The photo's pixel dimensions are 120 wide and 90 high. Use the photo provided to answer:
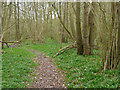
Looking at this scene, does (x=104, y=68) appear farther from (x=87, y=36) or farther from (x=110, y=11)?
(x=87, y=36)

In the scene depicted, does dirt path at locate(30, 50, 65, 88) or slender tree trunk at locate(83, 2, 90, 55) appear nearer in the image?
dirt path at locate(30, 50, 65, 88)

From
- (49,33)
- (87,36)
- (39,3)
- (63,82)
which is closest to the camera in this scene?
(63,82)

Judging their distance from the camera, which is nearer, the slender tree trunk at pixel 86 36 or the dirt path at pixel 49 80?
the dirt path at pixel 49 80

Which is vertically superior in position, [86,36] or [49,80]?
[86,36]

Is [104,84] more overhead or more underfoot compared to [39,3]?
more underfoot

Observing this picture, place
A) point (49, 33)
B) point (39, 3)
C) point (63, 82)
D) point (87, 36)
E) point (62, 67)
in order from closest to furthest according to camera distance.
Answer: point (63, 82), point (62, 67), point (87, 36), point (39, 3), point (49, 33)

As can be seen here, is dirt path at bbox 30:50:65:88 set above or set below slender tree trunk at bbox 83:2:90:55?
below

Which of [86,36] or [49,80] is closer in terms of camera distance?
[49,80]

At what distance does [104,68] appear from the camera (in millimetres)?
6828

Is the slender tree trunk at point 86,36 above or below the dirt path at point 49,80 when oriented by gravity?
above

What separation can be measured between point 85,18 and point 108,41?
5.00m

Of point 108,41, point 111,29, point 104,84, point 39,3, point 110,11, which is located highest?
point 39,3

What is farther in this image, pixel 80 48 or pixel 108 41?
pixel 80 48

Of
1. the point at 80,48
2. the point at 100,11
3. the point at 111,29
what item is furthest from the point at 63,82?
the point at 80,48
